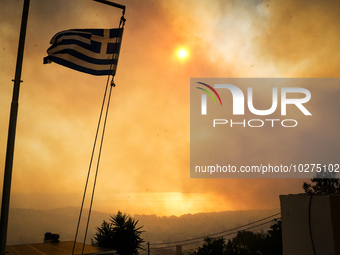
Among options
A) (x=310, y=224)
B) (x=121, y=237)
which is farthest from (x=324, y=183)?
(x=310, y=224)

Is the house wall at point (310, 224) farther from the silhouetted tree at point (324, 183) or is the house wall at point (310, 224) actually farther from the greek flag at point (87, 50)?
the silhouetted tree at point (324, 183)

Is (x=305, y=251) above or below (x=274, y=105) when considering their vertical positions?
below

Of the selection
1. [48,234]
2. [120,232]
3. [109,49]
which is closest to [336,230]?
[109,49]

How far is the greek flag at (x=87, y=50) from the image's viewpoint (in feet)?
22.2

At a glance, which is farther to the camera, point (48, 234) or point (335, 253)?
point (48, 234)

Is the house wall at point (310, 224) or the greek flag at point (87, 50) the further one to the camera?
the greek flag at point (87, 50)

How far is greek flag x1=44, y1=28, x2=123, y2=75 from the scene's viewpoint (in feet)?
22.2

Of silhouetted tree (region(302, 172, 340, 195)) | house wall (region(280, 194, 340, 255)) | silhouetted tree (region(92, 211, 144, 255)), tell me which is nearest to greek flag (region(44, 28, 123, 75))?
house wall (region(280, 194, 340, 255))

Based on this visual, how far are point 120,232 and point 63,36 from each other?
19988mm

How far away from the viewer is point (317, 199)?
7.84 ft

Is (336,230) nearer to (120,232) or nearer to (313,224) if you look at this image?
(313,224)

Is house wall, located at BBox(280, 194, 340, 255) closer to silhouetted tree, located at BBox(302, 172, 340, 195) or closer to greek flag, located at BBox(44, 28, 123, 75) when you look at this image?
greek flag, located at BBox(44, 28, 123, 75)

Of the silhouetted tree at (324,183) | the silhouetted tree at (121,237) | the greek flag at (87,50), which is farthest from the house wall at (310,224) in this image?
the silhouetted tree at (324,183)

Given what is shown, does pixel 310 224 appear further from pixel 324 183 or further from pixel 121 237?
pixel 324 183
